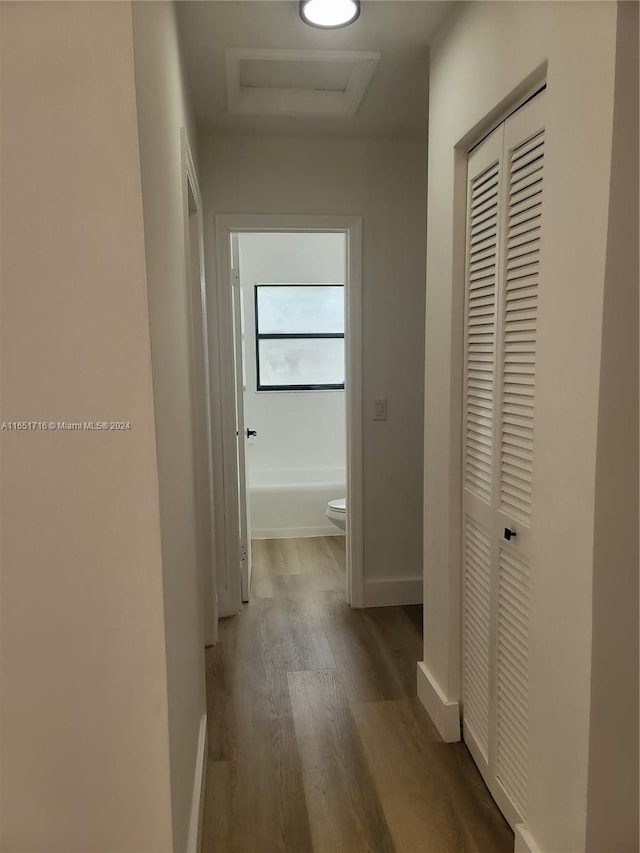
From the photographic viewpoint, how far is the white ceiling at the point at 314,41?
1934mm

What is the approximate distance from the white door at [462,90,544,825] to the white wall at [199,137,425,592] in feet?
4.10

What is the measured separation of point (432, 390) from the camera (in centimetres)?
229

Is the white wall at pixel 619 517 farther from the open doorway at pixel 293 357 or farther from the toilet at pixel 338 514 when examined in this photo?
the open doorway at pixel 293 357

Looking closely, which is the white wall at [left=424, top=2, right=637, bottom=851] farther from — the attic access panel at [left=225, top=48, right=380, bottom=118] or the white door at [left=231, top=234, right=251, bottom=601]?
the white door at [left=231, top=234, right=251, bottom=601]

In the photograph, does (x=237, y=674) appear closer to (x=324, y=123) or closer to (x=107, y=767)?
(x=107, y=767)

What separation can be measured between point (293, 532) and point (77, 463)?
3742mm

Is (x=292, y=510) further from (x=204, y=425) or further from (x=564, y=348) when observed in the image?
(x=564, y=348)

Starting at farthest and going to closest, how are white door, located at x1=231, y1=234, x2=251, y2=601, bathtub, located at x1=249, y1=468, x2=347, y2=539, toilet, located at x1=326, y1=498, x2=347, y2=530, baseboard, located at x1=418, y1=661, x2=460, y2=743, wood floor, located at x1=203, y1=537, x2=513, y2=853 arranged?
bathtub, located at x1=249, y1=468, x2=347, y2=539 → toilet, located at x1=326, y1=498, x2=347, y2=530 → white door, located at x1=231, y1=234, x2=251, y2=601 → baseboard, located at x1=418, y1=661, x2=460, y2=743 → wood floor, located at x1=203, y1=537, x2=513, y2=853

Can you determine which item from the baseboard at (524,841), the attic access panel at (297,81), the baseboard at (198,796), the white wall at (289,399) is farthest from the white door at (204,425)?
the white wall at (289,399)

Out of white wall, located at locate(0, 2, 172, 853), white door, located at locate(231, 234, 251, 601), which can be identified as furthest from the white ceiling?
white wall, located at locate(0, 2, 172, 853)

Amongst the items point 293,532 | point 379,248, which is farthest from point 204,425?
point 293,532

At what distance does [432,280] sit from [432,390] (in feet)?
1.32

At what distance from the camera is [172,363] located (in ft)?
4.83

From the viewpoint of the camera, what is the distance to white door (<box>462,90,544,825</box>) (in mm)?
1612
